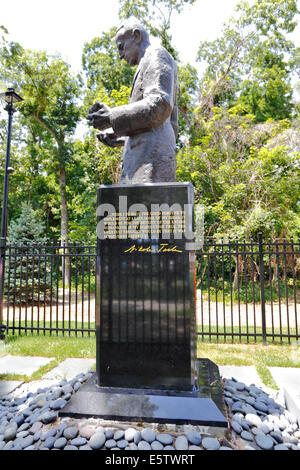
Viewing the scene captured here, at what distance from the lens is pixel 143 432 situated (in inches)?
87.1

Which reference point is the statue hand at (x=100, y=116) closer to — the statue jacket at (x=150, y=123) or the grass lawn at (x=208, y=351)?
the statue jacket at (x=150, y=123)

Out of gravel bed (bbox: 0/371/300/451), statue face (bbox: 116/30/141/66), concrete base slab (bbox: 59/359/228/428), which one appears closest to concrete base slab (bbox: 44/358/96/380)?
gravel bed (bbox: 0/371/300/451)

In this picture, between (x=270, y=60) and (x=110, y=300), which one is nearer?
(x=110, y=300)

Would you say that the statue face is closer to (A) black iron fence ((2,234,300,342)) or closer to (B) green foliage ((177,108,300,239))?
(A) black iron fence ((2,234,300,342))

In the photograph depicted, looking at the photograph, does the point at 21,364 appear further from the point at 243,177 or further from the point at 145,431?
the point at 243,177

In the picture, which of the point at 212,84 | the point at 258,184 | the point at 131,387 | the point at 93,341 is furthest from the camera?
the point at 212,84

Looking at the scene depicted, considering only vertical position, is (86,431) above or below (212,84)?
below

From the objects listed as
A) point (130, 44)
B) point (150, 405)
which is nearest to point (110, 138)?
point (130, 44)

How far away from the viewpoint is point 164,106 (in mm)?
2834

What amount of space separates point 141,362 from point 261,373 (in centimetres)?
256

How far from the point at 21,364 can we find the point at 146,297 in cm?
343

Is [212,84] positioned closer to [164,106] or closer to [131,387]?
[164,106]

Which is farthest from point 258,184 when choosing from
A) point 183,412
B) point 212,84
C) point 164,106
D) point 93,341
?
point 183,412

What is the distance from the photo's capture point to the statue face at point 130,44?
10.8 feet
